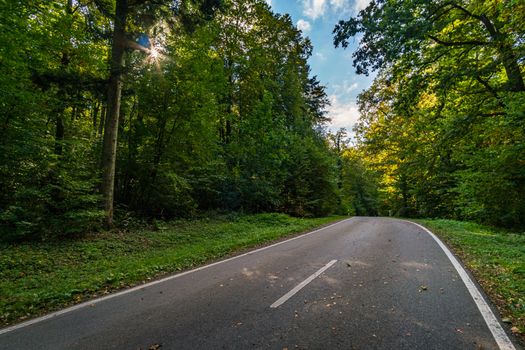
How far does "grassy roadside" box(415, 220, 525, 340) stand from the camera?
3.89m

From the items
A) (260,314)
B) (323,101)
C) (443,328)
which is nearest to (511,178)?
(443,328)

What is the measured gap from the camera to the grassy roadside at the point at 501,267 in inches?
153

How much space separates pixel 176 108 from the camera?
1237 centimetres

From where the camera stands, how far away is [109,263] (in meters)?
6.91

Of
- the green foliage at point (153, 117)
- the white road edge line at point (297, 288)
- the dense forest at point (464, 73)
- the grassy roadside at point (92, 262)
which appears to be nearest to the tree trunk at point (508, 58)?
the dense forest at point (464, 73)

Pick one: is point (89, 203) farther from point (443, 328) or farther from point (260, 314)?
point (443, 328)

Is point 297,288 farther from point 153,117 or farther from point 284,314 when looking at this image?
point 153,117

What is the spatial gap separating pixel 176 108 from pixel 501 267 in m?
12.6

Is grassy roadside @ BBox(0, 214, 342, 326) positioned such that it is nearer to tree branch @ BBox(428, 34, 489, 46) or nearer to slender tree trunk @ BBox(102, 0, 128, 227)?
slender tree trunk @ BBox(102, 0, 128, 227)

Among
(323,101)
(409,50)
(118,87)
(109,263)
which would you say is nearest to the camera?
(109,263)

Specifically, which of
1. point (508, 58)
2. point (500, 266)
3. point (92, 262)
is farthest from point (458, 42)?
A: point (92, 262)

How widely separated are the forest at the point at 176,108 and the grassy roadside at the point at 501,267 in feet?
9.31

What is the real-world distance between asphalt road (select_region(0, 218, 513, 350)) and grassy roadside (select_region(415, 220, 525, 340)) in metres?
0.41

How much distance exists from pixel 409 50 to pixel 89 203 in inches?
459
